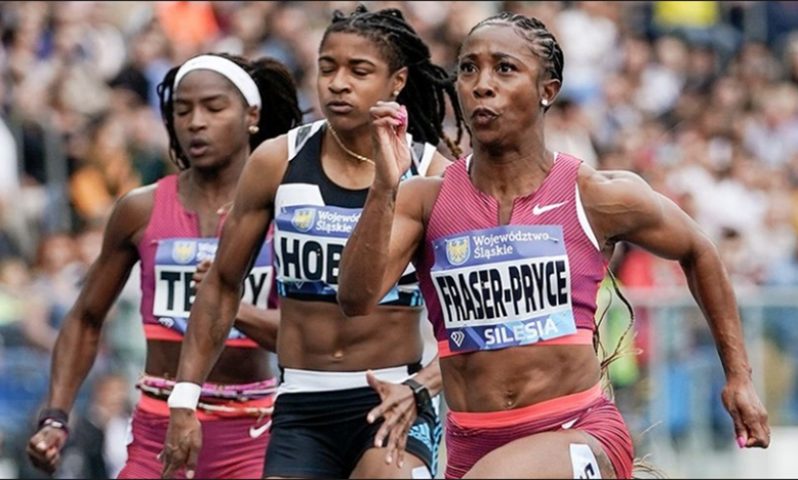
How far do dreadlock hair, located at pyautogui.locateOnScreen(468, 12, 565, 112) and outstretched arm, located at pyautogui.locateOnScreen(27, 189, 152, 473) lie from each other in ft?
8.11

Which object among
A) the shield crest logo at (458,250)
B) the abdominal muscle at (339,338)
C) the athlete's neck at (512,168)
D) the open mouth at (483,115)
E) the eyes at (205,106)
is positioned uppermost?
the eyes at (205,106)

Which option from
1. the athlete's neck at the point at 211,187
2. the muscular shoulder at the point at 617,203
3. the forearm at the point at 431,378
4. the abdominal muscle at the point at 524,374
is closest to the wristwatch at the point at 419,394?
the forearm at the point at 431,378

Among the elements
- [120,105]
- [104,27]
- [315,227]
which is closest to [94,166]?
[120,105]

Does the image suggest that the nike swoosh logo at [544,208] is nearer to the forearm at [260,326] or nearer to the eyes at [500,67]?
the eyes at [500,67]

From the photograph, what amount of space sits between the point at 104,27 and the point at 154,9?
69cm

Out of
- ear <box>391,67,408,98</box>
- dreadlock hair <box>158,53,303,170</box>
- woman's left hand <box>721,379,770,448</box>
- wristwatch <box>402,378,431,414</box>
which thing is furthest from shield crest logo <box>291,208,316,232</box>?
woman's left hand <box>721,379,770,448</box>

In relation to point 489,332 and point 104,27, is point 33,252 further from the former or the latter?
point 489,332

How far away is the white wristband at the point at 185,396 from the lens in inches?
308

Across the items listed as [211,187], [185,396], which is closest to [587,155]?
[211,187]

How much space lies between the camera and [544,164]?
279 inches

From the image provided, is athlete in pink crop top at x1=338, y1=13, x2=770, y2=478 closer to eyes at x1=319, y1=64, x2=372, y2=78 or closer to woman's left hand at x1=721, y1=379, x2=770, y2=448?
woman's left hand at x1=721, y1=379, x2=770, y2=448

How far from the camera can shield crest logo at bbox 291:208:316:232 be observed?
7.89m

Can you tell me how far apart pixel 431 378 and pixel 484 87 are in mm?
1236

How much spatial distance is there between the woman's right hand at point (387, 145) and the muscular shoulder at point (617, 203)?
718 mm
